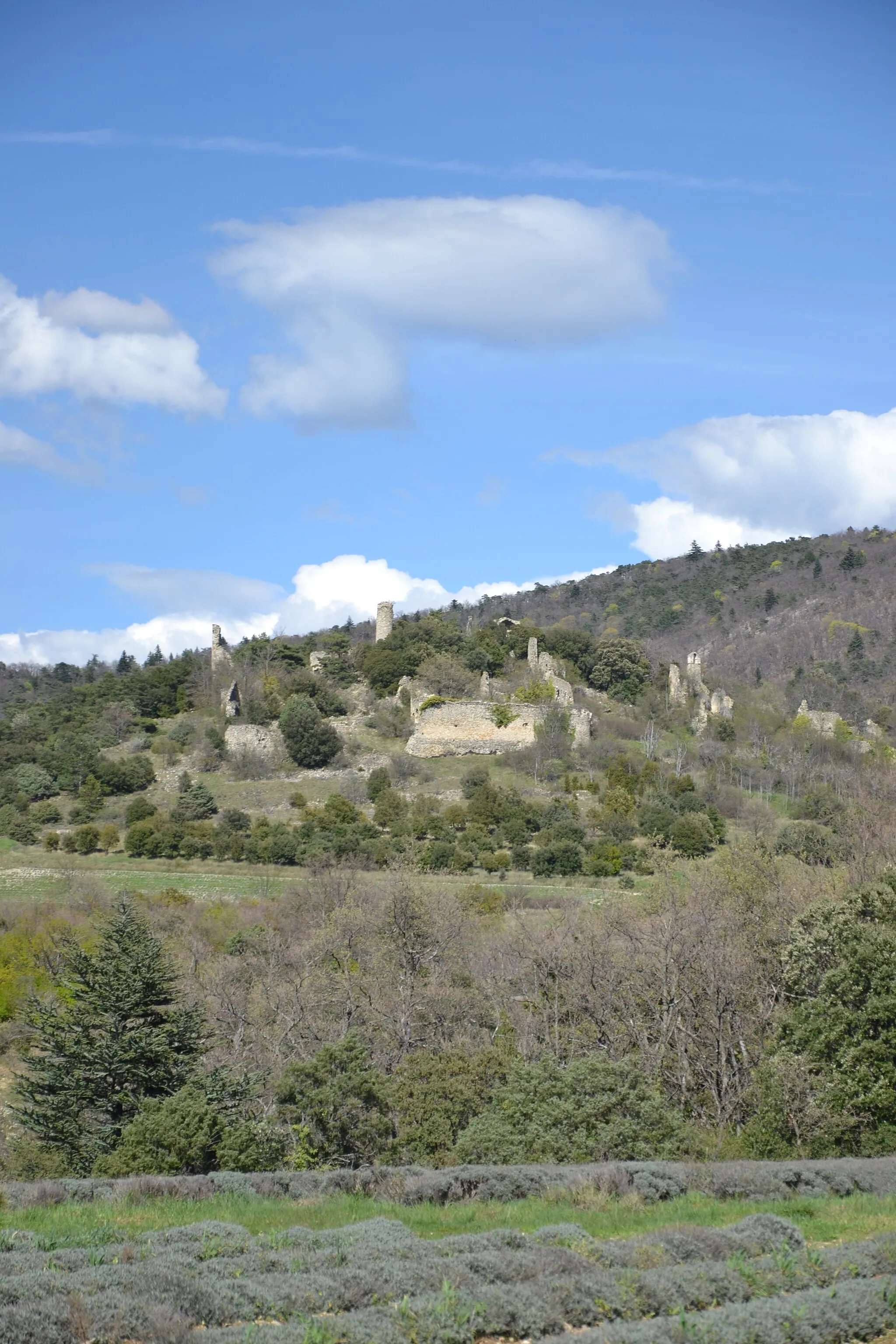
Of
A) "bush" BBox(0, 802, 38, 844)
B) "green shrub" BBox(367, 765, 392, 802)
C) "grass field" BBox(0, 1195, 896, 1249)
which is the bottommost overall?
"grass field" BBox(0, 1195, 896, 1249)

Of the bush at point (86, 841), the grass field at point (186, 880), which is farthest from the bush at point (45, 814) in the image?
the bush at point (86, 841)

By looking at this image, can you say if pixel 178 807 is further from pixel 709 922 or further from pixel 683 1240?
pixel 683 1240

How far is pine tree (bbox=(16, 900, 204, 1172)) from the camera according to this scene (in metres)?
17.7

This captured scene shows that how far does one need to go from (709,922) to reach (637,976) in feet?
6.65

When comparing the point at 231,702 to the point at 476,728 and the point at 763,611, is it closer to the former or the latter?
the point at 476,728

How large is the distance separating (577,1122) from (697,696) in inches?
1913

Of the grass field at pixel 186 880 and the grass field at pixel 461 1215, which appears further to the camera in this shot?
the grass field at pixel 186 880

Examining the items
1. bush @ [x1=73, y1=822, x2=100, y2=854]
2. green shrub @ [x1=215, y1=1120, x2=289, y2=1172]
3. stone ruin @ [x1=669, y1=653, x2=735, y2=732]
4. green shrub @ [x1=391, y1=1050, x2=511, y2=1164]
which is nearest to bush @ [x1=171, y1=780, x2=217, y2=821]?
bush @ [x1=73, y1=822, x2=100, y2=854]

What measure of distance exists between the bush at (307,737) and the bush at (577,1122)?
123 feet

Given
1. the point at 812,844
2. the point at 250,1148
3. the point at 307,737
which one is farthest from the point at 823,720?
the point at 250,1148

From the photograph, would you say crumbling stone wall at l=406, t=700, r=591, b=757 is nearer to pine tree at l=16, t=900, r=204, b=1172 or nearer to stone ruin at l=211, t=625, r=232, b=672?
stone ruin at l=211, t=625, r=232, b=672

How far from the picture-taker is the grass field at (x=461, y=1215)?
10.2m

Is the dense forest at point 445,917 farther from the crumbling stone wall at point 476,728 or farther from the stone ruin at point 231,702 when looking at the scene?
the stone ruin at point 231,702

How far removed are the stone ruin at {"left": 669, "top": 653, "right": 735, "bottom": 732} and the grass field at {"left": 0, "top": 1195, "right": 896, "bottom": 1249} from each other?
50112mm
